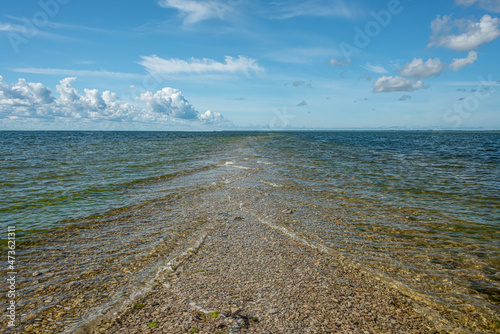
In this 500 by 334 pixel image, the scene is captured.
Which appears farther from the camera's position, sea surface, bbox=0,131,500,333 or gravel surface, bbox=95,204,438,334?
sea surface, bbox=0,131,500,333

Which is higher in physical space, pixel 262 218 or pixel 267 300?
pixel 267 300

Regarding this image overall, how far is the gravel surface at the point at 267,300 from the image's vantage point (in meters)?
4.84

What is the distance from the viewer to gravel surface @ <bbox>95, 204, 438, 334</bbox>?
4.84 m

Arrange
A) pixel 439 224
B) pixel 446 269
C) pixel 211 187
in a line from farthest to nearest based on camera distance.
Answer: pixel 211 187, pixel 439 224, pixel 446 269

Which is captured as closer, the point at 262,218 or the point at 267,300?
the point at 267,300

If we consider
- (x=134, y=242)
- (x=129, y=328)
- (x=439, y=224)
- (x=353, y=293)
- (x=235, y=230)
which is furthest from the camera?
(x=439, y=224)

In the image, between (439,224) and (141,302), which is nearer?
(141,302)

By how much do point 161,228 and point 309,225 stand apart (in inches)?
238

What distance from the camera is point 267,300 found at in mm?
5574

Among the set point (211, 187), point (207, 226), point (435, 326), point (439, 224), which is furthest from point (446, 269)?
point (211, 187)

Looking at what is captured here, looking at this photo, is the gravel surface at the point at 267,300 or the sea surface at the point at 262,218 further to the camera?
the sea surface at the point at 262,218

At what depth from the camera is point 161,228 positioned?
10.2 m

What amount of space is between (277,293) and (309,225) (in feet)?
17.1

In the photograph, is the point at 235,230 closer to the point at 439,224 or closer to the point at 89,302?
the point at 89,302
